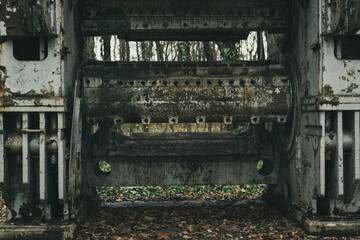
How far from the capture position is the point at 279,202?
5.56 m

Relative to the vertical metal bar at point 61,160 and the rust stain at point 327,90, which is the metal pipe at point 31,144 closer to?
the vertical metal bar at point 61,160

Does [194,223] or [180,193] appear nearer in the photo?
[194,223]

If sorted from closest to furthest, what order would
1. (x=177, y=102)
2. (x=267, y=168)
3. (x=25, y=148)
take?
1. (x=25, y=148)
2. (x=177, y=102)
3. (x=267, y=168)

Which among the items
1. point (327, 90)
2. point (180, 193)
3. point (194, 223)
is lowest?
point (180, 193)

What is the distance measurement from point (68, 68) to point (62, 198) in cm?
156

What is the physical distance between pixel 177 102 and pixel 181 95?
110mm

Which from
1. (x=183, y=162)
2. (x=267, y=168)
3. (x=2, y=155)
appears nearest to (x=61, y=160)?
(x=2, y=155)

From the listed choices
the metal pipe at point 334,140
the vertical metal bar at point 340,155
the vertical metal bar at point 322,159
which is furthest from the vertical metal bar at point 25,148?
the vertical metal bar at point 340,155

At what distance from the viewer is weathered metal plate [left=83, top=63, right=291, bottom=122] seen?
192 inches

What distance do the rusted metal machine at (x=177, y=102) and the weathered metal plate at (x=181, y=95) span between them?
0.01 m

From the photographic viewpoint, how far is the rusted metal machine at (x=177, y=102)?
4.21 meters

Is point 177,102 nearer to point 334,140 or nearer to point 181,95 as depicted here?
point 181,95

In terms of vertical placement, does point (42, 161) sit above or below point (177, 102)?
below

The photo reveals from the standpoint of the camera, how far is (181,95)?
193 inches
